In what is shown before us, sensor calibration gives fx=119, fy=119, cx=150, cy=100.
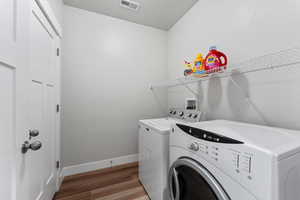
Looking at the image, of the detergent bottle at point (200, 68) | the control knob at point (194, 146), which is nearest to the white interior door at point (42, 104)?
the control knob at point (194, 146)

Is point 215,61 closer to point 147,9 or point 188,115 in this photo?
point 188,115

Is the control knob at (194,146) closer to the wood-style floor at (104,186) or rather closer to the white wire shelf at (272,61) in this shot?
the white wire shelf at (272,61)

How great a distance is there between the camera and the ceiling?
1693 millimetres

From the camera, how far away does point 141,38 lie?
7.19 ft

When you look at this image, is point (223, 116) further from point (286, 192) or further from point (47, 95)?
point (47, 95)

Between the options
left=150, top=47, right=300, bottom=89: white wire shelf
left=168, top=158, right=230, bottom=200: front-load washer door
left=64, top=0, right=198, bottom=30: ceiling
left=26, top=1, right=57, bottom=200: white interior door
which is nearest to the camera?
left=168, top=158, right=230, bottom=200: front-load washer door

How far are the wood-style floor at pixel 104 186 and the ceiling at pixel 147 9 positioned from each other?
2.50 m

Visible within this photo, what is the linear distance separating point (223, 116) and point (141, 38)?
6.08 ft

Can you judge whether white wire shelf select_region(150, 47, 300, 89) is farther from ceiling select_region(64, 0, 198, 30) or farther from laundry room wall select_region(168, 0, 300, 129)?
ceiling select_region(64, 0, 198, 30)

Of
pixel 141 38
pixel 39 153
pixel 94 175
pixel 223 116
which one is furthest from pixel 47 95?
pixel 223 116

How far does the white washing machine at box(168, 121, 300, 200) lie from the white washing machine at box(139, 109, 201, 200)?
0.27m

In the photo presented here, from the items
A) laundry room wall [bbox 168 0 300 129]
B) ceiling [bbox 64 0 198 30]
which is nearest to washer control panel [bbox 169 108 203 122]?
laundry room wall [bbox 168 0 300 129]

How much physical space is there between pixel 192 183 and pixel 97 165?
164 cm

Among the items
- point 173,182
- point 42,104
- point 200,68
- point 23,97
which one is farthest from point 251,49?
point 42,104
